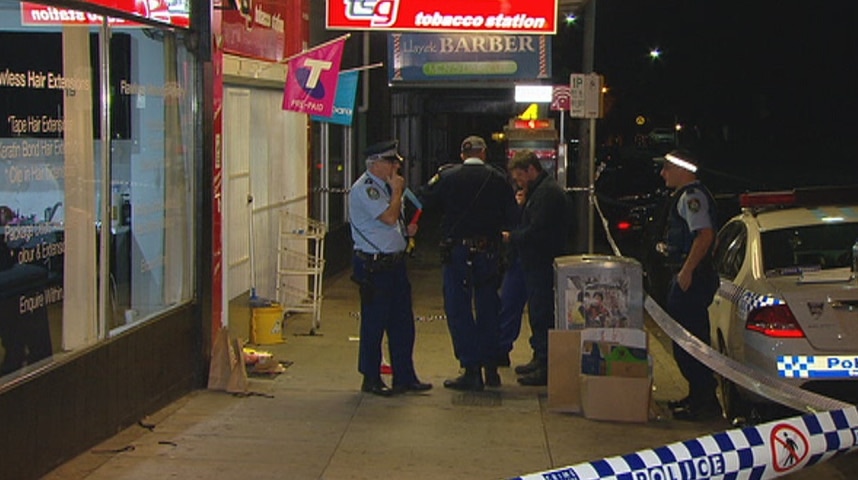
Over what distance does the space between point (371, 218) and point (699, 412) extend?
2669 mm

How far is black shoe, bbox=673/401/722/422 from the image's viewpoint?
8219mm

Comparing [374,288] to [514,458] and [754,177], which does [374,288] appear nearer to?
[514,458]

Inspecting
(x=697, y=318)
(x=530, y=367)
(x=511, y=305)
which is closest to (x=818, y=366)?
(x=697, y=318)

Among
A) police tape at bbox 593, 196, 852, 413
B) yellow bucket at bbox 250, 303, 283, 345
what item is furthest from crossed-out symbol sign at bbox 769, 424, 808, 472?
yellow bucket at bbox 250, 303, 283, 345

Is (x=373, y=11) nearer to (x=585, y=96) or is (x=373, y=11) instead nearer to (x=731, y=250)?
(x=585, y=96)

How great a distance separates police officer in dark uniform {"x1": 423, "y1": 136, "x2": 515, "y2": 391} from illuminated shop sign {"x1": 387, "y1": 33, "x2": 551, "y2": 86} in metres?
6.01

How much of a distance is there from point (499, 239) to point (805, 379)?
2.65m

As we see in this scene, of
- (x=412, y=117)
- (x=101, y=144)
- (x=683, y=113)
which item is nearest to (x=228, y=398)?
(x=101, y=144)

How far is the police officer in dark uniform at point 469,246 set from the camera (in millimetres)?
8891

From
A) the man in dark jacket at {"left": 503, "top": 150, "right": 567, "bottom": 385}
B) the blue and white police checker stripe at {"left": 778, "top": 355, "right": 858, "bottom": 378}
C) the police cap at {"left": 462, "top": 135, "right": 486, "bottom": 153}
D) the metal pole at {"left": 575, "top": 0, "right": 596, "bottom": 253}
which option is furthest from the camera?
the metal pole at {"left": 575, "top": 0, "right": 596, "bottom": 253}

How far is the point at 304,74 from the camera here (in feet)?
33.9

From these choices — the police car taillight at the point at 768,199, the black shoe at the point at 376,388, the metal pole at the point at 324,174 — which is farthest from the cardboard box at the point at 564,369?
the metal pole at the point at 324,174

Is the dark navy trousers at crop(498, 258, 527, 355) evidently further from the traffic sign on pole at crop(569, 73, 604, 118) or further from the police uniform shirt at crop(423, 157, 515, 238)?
the traffic sign on pole at crop(569, 73, 604, 118)

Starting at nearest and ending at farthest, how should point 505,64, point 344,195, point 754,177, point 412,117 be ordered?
point 505,64 → point 344,195 → point 412,117 → point 754,177
